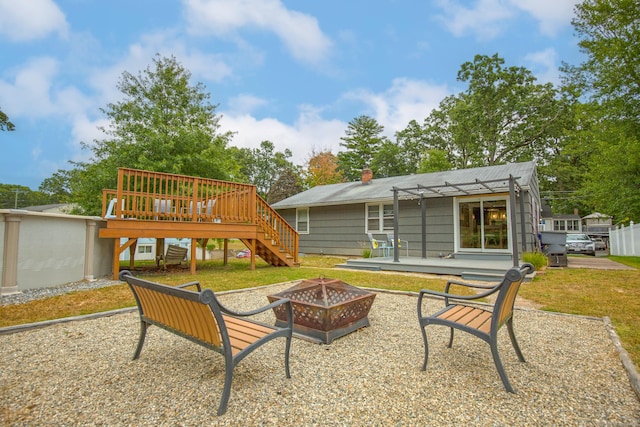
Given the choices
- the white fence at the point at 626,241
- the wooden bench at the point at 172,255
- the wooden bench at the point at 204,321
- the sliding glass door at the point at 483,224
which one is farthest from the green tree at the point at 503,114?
the wooden bench at the point at 204,321

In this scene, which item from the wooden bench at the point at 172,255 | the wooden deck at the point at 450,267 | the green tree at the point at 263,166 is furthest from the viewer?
the green tree at the point at 263,166

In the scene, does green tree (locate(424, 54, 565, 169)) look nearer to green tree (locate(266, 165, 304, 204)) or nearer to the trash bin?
green tree (locate(266, 165, 304, 204))

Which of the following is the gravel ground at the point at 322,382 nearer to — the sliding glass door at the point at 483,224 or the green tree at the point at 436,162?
the sliding glass door at the point at 483,224

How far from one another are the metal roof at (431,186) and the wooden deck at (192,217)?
4375mm

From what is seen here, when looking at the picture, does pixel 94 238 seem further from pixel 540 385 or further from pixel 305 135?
pixel 305 135

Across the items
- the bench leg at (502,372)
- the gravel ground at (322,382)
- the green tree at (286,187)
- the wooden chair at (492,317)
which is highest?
the green tree at (286,187)

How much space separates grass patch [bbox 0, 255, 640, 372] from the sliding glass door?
82.2 inches

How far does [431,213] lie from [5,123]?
15.1 meters

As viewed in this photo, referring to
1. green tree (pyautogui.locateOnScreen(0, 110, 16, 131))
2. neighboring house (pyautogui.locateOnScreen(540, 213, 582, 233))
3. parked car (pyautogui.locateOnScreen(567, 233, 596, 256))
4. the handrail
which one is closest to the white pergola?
the handrail

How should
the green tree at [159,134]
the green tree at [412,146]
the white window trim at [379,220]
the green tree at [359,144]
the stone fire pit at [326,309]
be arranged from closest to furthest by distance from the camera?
the stone fire pit at [326,309] < the white window trim at [379,220] < the green tree at [159,134] < the green tree at [359,144] < the green tree at [412,146]

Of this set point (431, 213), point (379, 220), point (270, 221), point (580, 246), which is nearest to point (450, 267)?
point (431, 213)

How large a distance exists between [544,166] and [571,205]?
528cm

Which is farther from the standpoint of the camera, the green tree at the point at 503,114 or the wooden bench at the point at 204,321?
the green tree at the point at 503,114

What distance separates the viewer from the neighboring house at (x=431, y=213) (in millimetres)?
10281
